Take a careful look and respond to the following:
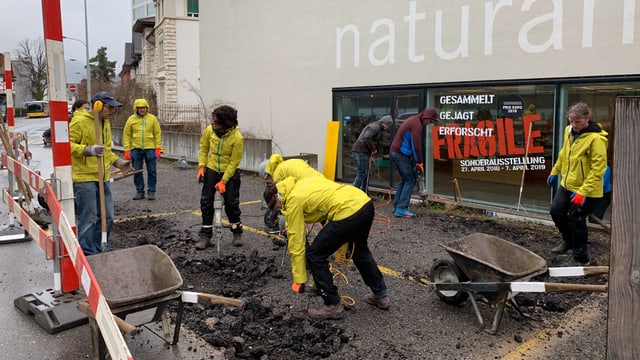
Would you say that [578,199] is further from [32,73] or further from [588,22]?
[32,73]

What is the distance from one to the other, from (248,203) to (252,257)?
397 centimetres

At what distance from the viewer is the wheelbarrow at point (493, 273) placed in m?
3.82

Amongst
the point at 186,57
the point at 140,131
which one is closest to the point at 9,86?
the point at 140,131

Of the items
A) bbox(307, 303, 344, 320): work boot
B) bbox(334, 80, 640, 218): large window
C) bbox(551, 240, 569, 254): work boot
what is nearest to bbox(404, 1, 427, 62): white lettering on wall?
bbox(334, 80, 640, 218): large window

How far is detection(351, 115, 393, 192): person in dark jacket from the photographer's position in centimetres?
940

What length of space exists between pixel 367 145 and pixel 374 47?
249 centimetres

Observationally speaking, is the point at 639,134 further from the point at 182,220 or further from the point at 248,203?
the point at 248,203

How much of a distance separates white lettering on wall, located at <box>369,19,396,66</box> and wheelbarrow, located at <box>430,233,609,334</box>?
624cm

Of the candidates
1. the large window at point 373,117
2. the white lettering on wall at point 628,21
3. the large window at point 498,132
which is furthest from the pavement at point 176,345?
the large window at point 373,117

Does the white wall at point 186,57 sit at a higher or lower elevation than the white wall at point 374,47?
higher

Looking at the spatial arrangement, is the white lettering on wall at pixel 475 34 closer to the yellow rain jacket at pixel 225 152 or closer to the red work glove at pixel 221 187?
the yellow rain jacket at pixel 225 152

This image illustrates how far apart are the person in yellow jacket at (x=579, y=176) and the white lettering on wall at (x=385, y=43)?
4908 millimetres

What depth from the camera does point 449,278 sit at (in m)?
4.79

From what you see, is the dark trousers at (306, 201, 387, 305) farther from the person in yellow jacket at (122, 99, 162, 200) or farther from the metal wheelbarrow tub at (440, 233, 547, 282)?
the person in yellow jacket at (122, 99, 162, 200)
